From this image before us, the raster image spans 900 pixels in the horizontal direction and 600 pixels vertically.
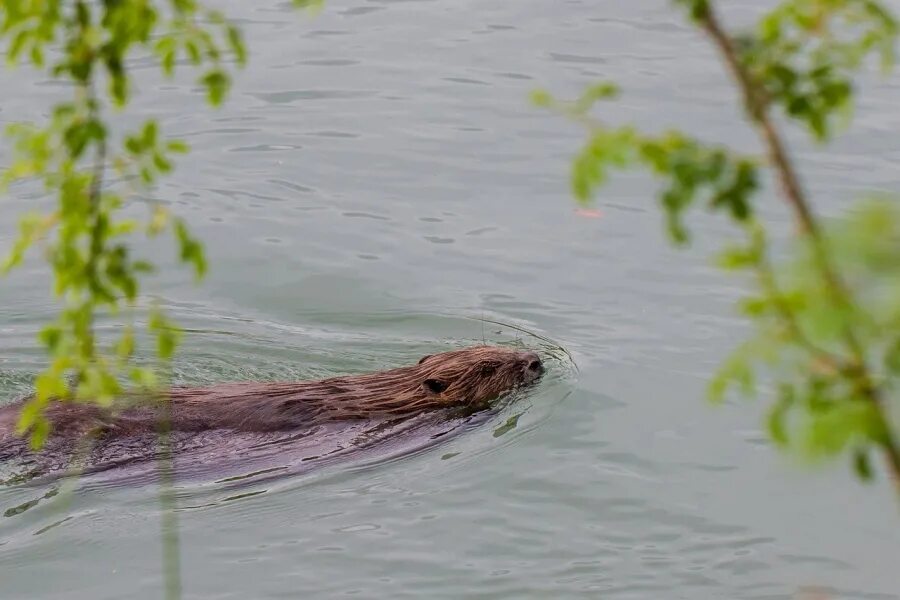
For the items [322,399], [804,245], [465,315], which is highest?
[804,245]

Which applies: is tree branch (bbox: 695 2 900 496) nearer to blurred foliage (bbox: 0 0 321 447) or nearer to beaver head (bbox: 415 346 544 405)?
blurred foliage (bbox: 0 0 321 447)

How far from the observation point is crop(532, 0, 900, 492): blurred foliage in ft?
6.44

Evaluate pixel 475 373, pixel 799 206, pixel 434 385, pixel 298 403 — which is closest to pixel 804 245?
pixel 799 206

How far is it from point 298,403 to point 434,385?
80 cm

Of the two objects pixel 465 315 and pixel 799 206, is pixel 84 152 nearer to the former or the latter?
pixel 799 206

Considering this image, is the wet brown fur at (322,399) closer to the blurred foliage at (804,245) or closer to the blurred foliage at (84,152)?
the blurred foliage at (84,152)

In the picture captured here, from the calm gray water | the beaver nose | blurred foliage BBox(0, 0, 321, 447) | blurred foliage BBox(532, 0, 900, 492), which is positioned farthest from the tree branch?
the beaver nose

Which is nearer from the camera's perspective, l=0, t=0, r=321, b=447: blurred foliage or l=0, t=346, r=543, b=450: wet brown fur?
l=0, t=0, r=321, b=447: blurred foliage

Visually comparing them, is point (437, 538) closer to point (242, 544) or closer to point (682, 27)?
point (242, 544)

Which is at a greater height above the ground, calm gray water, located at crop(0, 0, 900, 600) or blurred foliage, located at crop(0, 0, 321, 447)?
blurred foliage, located at crop(0, 0, 321, 447)

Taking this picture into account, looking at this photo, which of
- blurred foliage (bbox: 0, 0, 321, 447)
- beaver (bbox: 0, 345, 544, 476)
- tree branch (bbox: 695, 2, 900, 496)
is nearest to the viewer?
tree branch (bbox: 695, 2, 900, 496)

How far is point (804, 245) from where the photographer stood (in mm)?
1973

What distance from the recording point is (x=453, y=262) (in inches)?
356

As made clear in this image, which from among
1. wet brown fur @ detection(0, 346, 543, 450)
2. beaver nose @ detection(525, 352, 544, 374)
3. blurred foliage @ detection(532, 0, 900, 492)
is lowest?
beaver nose @ detection(525, 352, 544, 374)
